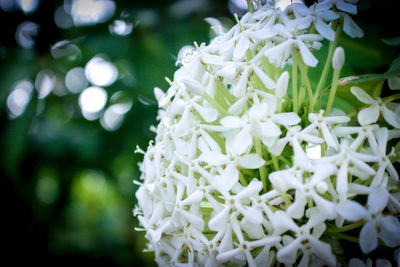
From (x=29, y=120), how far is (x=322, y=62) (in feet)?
3.39

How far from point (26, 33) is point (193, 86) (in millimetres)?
1087

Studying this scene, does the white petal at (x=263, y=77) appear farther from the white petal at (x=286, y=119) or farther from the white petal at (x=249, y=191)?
the white petal at (x=249, y=191)

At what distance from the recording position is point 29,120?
120 cm

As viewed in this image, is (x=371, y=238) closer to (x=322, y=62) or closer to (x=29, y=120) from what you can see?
(x=322, y=62)

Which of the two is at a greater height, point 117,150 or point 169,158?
point 169,158

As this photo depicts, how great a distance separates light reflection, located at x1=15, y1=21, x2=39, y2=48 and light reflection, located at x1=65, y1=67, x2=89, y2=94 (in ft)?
0.68

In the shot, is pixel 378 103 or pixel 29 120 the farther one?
pixel 29 120

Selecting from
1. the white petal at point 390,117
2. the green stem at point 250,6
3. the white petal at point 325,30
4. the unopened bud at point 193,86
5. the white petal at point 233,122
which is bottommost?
the white petal at point 390,117

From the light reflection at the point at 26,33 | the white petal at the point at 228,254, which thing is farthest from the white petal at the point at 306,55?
the light reflection at the point at 26,33

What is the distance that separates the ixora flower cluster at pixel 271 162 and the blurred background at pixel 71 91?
0.43 meters

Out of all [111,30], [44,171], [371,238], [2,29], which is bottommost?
[44,171]

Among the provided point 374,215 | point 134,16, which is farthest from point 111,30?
point 374,215

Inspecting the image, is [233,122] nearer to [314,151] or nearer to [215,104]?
[215,104]

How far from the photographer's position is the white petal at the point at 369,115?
0.57 meters
